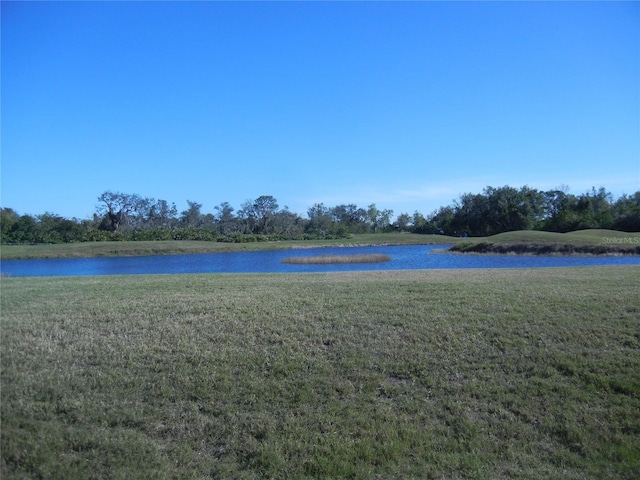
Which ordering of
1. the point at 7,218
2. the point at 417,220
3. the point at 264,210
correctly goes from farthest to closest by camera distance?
the point at 417,220 → the point at 264,210 → the point at 7,218

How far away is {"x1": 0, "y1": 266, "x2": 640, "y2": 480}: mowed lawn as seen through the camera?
199 inches

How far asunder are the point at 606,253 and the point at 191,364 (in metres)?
44.8

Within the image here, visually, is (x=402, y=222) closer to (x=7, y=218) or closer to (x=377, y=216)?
(x=377, y=216)

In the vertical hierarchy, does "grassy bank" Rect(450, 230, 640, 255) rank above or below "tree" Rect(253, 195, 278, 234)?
below

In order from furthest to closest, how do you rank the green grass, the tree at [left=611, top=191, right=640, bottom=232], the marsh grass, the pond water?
the tree at [left=611, top=191, right=640, bottom=232] → the green grass → the marsh grass → the pond water

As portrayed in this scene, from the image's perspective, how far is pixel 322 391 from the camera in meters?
6.39

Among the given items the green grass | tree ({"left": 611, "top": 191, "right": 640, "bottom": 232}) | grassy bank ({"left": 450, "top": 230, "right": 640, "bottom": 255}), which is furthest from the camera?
tree ({"left": 611, "top": 191, "right": 640, "bottom": 232})

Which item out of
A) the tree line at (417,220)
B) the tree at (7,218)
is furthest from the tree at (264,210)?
the tree at (7,218)

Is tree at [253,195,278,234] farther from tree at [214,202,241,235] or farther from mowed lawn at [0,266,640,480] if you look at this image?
mowed lawn at [0,266,640,480]

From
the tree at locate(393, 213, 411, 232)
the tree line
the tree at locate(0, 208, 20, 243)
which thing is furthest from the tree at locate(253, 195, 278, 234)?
the tree at locate(0, 208, 20, 243)

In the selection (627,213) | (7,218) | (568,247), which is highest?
(627,213)

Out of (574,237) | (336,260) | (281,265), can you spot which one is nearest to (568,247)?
(574,237)

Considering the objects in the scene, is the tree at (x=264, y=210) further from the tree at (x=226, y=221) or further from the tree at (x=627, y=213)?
the tree at (x=627, y=213)

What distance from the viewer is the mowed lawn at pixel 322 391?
5043mm
